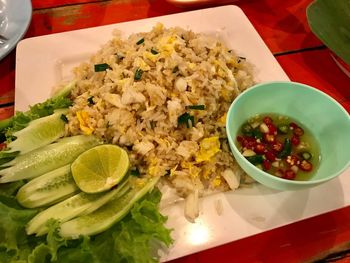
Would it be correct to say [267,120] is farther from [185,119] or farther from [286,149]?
[185,119]

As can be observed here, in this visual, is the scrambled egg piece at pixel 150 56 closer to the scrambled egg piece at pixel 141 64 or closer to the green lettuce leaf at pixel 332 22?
the scrambled egg piece at pixel 141 64

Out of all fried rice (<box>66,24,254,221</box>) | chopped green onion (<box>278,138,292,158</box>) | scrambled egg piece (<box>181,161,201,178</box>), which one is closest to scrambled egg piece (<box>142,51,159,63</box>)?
fried rice (<box>66,24,254,221</box>)

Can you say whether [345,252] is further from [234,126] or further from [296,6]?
[296,6]

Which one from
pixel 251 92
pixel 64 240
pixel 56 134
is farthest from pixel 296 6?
pixel 64 240

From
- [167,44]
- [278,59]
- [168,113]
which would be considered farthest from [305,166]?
[278,59]

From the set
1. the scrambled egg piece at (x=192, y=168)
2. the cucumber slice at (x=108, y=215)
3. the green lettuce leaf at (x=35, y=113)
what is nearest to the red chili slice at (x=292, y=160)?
the scrambled egg piece at (x=192, y=168)
